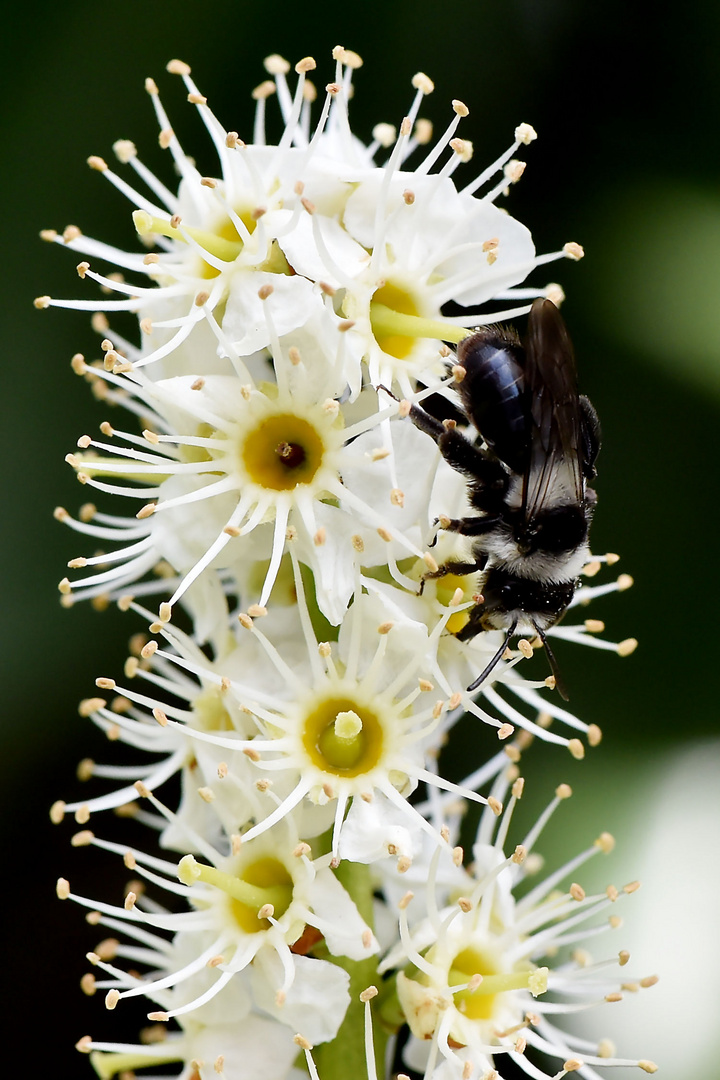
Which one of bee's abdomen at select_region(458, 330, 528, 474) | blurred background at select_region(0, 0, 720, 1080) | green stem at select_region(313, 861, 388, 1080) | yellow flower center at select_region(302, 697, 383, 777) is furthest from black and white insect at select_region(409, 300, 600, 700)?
blurred background at select_region(0, 0, 720, 1080)

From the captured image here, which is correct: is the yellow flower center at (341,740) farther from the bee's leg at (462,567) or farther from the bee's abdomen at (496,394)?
the bee's abdomen at (496,394)

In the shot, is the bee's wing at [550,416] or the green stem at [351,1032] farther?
the green stem at [351,1032]

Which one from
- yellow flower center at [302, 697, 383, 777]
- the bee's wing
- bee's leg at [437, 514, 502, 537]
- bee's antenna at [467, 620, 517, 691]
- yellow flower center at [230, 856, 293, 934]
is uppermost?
the bee's wing

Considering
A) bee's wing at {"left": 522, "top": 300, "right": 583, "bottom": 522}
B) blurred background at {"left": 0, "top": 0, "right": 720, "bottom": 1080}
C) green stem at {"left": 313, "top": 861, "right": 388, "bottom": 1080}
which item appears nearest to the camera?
bee's wing at {"left": 522, "top": 300, "right": 583, "bottom": 522}

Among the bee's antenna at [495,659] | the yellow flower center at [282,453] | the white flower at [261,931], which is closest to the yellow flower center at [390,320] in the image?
the yellow flower center at [282,453]

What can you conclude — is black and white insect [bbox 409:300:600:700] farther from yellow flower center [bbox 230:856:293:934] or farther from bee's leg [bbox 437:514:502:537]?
yellow flower center [bbox 230:856:293:934]

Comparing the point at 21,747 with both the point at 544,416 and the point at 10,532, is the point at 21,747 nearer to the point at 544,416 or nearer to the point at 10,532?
the point at 10,532

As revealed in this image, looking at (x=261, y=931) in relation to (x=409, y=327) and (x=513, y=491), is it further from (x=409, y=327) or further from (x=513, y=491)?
(x=409, y=327)
